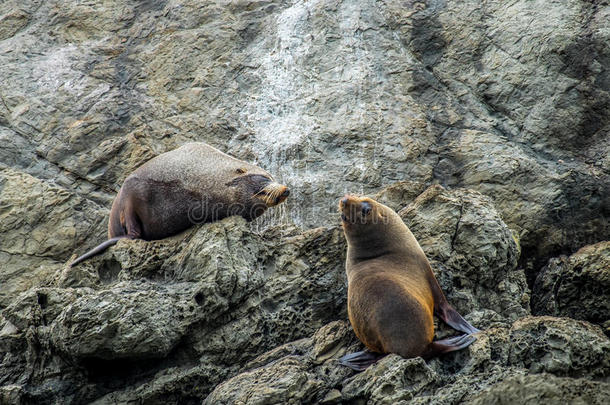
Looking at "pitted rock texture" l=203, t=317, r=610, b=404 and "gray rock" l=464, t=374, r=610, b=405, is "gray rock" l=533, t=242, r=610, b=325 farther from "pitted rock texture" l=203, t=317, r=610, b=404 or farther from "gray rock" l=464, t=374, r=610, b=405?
"gray rock" l=464, t=374, r=610, b=405

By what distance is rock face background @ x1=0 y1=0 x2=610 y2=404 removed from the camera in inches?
212

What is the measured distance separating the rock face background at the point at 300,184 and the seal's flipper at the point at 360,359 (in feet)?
0.52

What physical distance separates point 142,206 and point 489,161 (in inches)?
174

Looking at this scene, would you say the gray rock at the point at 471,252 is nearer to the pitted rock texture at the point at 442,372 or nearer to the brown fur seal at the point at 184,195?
the pitted rock texture at the point at 442,372

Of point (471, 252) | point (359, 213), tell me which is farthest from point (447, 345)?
point (359, 213)

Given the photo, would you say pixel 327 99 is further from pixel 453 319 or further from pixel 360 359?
pixel 360 359

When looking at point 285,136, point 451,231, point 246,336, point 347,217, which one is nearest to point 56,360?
point 246,336

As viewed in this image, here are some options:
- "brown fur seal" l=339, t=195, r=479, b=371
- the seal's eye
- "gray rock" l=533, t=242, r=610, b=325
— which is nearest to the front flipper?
"brown fur seal" l=339, t=195, r=479, b=371

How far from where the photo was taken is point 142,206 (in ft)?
24.4

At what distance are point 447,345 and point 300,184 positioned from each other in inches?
174

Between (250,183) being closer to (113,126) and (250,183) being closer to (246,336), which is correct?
(246,336)

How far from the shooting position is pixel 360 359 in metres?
5.33

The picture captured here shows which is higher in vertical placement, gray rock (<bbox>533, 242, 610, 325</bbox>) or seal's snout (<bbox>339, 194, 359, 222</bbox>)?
seal's snout (<bbox>339, 194, 359, 222</bbox>)

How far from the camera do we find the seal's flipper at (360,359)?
5250 millimetres
